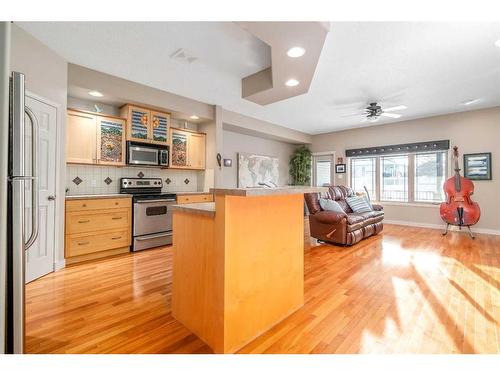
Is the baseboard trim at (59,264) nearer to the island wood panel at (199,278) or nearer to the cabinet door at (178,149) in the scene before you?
the island wood panel at (199,278)

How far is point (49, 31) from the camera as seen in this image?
8.02ft

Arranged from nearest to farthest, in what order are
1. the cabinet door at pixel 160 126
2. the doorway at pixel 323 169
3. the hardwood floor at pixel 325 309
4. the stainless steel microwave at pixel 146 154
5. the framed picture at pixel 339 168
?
the hardwood floor at pixel 325 309 → the stainless steel microwave at pixel 146 154 → the cabinet door at pixel 160 126 → the framed picture at pixel 339 168 → the doorway at pixel 323 169

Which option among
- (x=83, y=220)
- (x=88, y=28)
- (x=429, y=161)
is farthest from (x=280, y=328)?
(x=429, y=161)

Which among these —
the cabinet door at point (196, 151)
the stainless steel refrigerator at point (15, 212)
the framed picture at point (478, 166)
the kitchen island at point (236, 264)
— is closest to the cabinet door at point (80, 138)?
the cabinet door at point (196, 151)

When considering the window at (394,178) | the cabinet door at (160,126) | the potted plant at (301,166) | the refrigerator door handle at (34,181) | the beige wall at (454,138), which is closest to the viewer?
the refrigerator door handle at (34,181)

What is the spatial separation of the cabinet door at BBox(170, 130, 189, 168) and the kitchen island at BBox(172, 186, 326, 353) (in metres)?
2.80

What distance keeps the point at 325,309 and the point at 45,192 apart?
10.6 ft

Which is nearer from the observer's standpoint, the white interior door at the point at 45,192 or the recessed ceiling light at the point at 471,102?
the white interior door at the point at 45,192

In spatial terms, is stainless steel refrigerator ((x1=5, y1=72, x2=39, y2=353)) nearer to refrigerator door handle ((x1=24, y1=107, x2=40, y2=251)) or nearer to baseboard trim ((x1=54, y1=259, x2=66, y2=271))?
refrigerator door handle ((x1=24, y1=107, x2=40, y2=251))

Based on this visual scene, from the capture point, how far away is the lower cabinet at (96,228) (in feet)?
10.1

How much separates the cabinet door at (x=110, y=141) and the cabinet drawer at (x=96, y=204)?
61 centimetres

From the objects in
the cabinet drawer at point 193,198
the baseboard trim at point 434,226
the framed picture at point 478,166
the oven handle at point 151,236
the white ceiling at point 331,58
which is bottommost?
the baseboard trim at point 434,226

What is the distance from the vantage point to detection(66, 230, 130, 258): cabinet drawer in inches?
121
